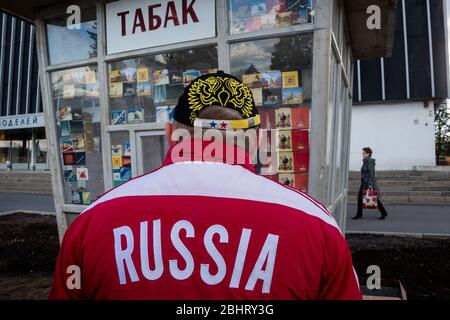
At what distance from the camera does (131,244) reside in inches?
47.9

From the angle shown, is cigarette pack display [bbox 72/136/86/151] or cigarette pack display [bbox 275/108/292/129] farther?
cigarette pack display [bbox 72/136/86/151]

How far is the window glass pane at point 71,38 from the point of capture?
5285 millimetres

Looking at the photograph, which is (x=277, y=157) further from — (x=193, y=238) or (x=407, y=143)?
(x=407, y=143)

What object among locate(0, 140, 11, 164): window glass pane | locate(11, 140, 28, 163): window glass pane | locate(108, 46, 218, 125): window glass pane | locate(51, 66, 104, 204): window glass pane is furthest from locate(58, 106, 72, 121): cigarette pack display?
locate(0, 140, 11, 164): window glass pane

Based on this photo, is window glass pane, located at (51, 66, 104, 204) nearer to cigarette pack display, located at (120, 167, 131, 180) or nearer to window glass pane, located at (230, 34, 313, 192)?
cigarette pack display, located at (120, 167, 131, 180)

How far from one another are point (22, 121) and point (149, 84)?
94.0ft

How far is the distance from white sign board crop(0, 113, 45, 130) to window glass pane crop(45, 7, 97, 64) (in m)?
25.5

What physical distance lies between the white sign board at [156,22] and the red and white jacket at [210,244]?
3.40m

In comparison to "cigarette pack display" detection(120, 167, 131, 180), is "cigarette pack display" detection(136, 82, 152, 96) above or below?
above

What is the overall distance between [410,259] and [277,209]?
6.11 meters

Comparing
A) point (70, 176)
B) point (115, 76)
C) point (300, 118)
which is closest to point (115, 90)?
point (115, 76)

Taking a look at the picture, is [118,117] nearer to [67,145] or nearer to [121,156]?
[121,156]

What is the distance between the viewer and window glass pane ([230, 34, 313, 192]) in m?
4.11

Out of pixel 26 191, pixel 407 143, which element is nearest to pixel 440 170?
pixel 407 143
